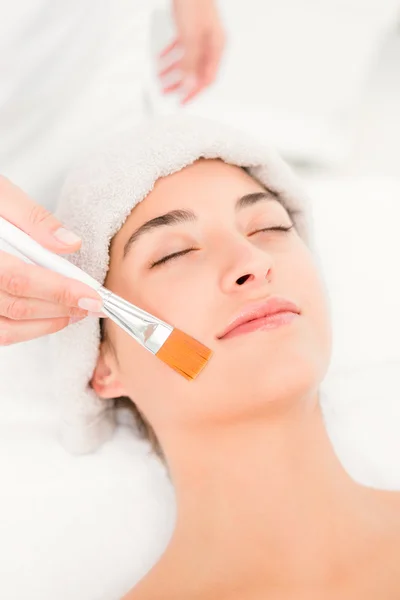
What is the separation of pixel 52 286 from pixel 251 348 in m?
0.28

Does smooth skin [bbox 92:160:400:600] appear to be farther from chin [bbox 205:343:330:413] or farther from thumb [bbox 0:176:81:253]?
thumb [bbox 0:176:81:253]

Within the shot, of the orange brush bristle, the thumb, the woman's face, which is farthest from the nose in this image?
the thumb

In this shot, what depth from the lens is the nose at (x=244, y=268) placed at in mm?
906

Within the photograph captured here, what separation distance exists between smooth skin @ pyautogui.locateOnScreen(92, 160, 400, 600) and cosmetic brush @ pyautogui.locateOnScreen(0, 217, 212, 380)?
0.08m

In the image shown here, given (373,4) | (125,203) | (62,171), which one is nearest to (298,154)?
(373,4)

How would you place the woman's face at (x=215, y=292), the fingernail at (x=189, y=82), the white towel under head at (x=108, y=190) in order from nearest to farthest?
1. the woman's face at (x=215, y=292)
2. the white towel under head at (x=108, y=190)
3. the fingernail at (x=189, y=82)

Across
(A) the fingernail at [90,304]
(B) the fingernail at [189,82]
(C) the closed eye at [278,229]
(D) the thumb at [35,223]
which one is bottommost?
(A) the fingernail at [90,304]

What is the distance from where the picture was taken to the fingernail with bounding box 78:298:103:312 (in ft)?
2.60

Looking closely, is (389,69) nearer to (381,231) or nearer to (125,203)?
(381,231)

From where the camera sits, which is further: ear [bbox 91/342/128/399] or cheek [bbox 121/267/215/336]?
ear [bbox 91/342/128/399]

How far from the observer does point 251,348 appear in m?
0.89

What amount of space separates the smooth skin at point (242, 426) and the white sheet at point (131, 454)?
11cm

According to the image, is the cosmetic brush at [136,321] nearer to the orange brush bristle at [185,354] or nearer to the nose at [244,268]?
the orange brush bristle at [185,354]

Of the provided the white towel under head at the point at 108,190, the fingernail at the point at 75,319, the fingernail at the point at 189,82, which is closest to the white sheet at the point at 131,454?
the white towel under head at the point at 108,190
